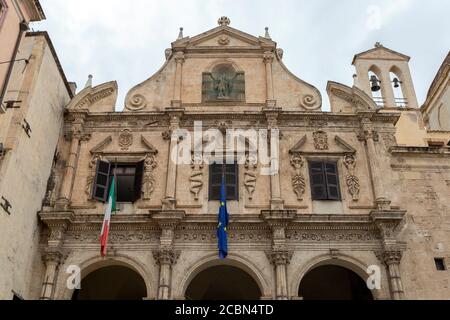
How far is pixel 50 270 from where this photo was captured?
14023mm

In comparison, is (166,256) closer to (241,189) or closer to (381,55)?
(241,189)

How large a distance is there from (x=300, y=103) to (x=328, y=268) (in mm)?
5798

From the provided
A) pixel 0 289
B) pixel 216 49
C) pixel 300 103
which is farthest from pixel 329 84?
pixel 0 289

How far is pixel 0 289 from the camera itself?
12.3m

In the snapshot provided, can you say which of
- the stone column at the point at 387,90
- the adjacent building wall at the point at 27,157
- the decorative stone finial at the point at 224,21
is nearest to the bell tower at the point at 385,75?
the stone column at the point at 387,90

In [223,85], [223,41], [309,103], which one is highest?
[223,41]

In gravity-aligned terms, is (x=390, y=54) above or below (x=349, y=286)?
above

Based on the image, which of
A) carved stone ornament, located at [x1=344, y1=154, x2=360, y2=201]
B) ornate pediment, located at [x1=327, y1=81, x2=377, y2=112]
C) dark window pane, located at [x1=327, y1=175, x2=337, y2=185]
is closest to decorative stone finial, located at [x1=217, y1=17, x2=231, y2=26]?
ornate pediment, located at [x1=327, y1=81, x2=377, y2=112]

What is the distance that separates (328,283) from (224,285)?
144 inches

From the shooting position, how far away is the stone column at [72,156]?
15353 millimetres

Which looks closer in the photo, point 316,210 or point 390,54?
point 316,210

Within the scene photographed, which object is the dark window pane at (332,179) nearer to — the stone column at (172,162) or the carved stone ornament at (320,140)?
the carved stone ornament at (320,140)

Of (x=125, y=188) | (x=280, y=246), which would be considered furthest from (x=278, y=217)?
(x=125, y=188)

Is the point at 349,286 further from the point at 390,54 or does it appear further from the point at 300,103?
the point at 390,54
